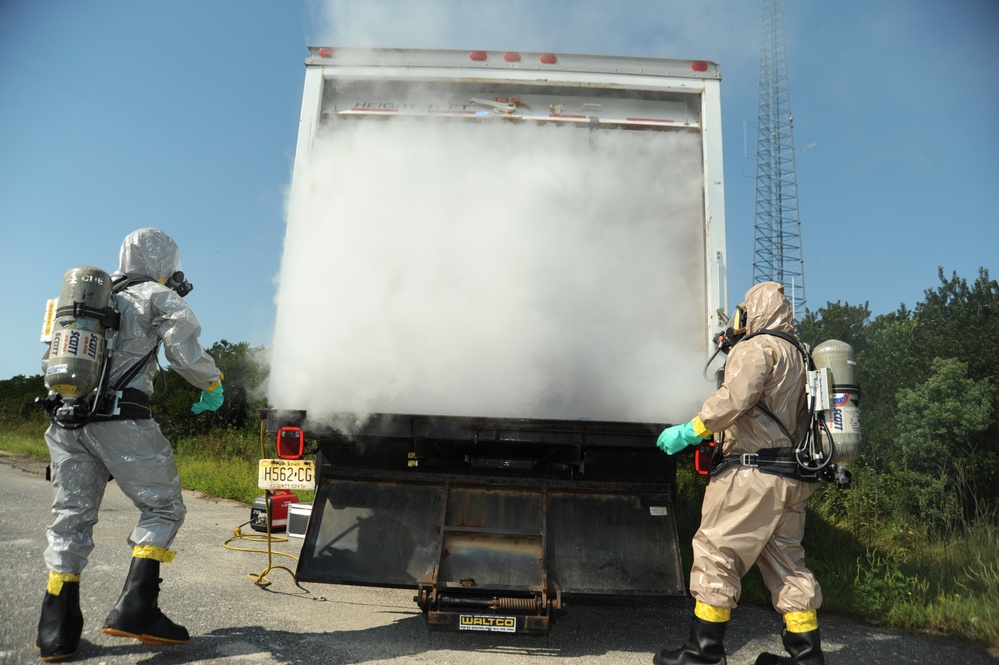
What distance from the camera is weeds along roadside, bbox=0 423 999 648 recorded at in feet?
13.3

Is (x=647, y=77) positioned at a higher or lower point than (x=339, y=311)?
higher

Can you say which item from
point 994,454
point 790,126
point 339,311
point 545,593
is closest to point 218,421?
point 339,311

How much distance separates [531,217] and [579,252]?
0.37 m

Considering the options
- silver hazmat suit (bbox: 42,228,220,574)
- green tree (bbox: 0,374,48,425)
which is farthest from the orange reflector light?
green tree (bbox: 0,374,48,425)

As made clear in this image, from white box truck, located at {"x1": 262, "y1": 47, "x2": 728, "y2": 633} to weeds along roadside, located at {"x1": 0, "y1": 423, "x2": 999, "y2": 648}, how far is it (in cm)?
159

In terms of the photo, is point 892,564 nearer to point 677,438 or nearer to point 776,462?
point 776,462

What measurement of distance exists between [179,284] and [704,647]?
10.4 feet

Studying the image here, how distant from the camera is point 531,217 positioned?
4.12m

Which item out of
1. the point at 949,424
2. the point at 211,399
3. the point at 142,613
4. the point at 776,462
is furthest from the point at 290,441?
the point at 949,424

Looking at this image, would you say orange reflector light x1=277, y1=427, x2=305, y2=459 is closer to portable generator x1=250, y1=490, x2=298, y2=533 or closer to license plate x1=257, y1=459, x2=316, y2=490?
license plate x1=257, y1=459, x2=316, y2=490

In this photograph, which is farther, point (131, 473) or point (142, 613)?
point (131, 473)

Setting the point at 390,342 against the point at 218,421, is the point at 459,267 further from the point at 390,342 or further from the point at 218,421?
the point at 218,421

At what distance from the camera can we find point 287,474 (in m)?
3.64

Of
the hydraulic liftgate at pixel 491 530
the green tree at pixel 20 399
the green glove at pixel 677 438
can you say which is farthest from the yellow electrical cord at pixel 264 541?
the green tree at pixel 20 399
